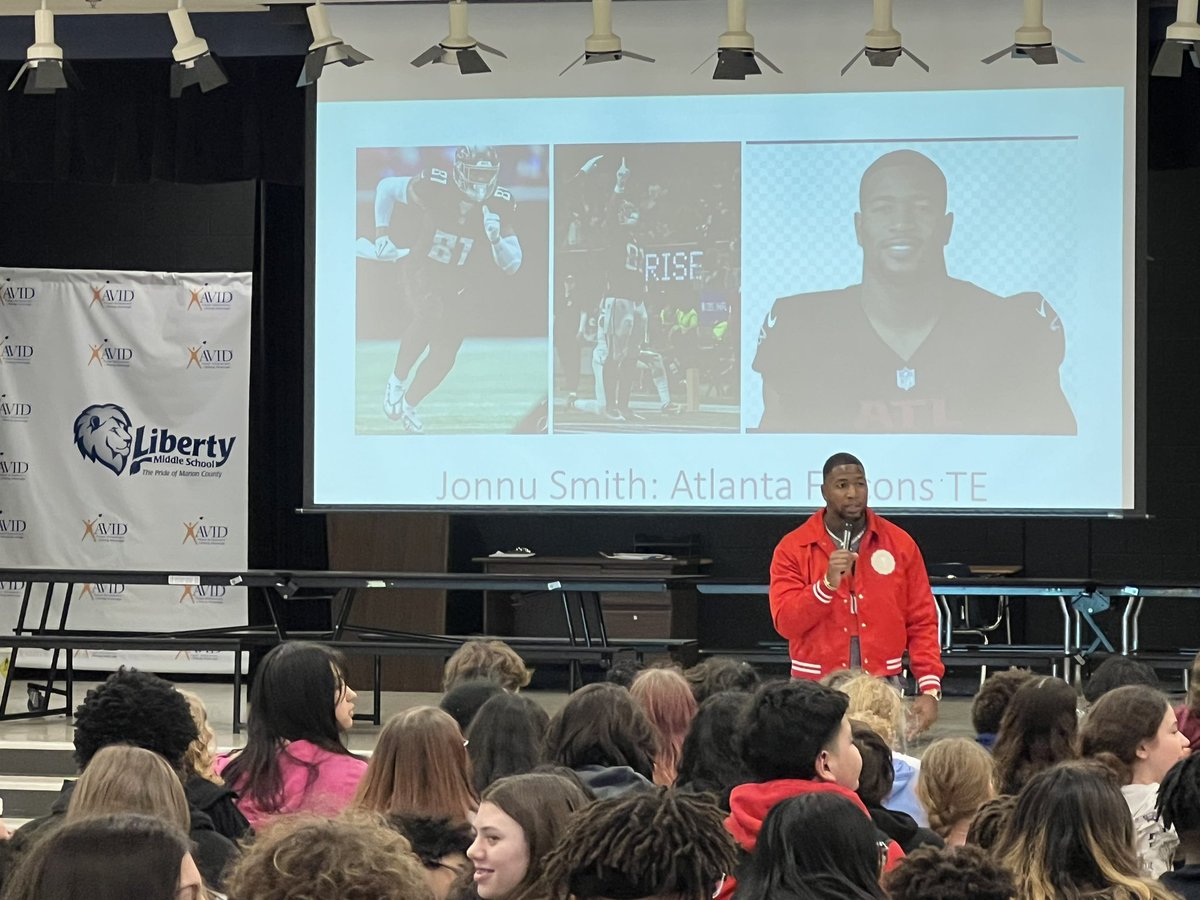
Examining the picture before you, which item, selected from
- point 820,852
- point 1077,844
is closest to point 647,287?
point 1077,844

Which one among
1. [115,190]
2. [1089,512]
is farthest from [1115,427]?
[115,190]

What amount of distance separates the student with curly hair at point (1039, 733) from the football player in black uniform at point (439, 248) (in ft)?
15.7

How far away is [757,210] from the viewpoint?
7742 mm

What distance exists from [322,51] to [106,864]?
219 inches

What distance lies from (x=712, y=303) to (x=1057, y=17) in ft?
6.68

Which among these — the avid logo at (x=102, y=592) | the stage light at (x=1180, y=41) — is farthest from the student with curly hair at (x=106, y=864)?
the avid logo at (x=102, y=592)

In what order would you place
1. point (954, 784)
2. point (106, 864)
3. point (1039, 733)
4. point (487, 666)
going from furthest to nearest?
point (487, 666) < point (1039, 733) < point (954, 784) < point (106, 864)

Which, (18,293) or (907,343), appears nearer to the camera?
(907,343)

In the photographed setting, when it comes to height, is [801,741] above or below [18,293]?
below

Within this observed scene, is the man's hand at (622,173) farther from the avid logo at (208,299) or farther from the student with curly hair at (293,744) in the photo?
the student with curly hair at (293,744)

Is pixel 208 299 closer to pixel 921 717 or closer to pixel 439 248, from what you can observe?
pixel 439 248

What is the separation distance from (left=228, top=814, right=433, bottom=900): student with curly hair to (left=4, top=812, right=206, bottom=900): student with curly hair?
8 centimetres

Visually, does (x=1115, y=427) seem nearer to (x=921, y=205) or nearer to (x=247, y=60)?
Result: (x=921, y=205)

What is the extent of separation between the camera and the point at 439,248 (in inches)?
313
